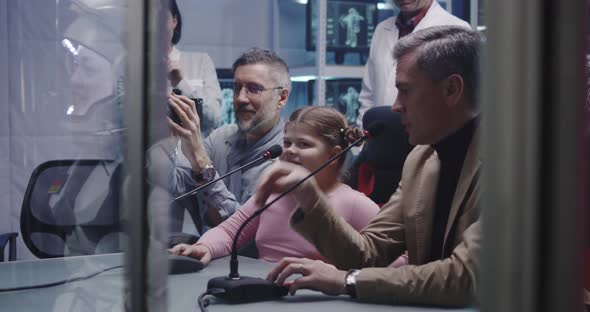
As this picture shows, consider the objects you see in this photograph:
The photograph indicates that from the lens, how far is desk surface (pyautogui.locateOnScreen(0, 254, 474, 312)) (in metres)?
1.20

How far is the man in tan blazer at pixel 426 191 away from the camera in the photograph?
1183 millimetres

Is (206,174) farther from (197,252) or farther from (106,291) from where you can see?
(106,291)

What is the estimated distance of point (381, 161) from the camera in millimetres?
2037

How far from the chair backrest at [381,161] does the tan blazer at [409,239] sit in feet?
1.34

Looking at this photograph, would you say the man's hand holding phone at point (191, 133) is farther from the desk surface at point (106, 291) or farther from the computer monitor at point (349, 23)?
the computer monitor at point (349, 23)

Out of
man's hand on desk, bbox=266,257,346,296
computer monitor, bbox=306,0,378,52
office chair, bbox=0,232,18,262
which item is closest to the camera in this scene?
man's hand on desk, bbox=266,257,346,296

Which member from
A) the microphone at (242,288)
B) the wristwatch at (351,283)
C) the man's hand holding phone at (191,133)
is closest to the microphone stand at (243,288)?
the microphone at (242,288)

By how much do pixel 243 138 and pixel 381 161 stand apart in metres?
0.37

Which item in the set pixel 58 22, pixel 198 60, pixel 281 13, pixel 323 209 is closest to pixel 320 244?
pixel 323 209

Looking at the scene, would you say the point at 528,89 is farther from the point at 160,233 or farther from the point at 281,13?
the point at 281,13

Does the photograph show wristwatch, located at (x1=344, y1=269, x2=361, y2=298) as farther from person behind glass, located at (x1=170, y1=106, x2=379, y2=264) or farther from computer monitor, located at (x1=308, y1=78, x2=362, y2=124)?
computer monitor, located at (x1=308, y1=78, x2=362, y2=124)

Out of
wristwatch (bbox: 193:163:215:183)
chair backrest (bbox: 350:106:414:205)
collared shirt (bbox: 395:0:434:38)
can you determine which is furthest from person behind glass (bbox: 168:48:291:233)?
collared shirt (bbox: 395:0:434:38)

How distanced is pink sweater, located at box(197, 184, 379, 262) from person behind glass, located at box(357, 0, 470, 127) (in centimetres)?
26

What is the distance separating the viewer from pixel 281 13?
3.68 metres
